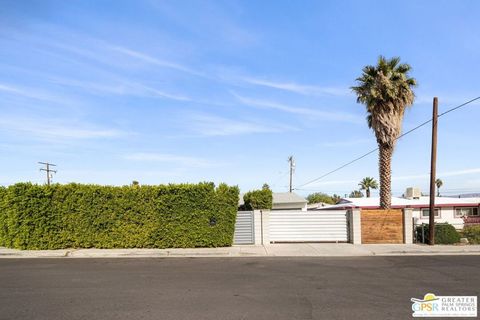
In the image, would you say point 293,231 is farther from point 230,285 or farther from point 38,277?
point 38,277

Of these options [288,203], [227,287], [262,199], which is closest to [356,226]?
[262,199]

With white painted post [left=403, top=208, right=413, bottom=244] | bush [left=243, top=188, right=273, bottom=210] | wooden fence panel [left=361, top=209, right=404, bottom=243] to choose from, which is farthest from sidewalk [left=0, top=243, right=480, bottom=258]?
bush [left=243, top=188, right=273, bottom=210]

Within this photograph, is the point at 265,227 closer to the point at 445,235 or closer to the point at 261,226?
the point at 261,226

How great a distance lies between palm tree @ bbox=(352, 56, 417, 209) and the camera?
2262 cm

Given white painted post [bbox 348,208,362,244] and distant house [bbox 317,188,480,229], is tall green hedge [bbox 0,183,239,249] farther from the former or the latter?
distant house [bbox 317,188,480,229]

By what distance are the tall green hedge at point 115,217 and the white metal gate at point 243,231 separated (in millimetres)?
1006

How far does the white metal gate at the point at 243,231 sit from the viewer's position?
2072cm

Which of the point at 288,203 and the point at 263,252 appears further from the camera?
the point at 288,203

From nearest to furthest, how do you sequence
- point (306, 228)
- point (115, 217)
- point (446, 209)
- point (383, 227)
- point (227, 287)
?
point (227, 287) → point (115, 217) → point (383, 227) → point (306, 228) → point (446, 209)

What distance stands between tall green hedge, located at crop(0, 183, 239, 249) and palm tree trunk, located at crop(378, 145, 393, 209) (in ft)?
28.4

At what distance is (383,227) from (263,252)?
6.82 meters

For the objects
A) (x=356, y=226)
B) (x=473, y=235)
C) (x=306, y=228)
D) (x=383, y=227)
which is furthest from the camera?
(x=473, y=235)

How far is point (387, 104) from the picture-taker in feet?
75.3

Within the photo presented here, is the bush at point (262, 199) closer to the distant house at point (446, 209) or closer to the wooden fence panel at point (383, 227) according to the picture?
the wooden fence panel at point (383, 227)
